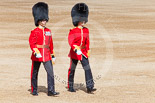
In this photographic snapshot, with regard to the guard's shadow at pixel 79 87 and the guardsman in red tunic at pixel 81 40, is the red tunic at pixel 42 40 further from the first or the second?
the guard's shadow at pixel 79 87

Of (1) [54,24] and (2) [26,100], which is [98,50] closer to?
(2) [26,100]

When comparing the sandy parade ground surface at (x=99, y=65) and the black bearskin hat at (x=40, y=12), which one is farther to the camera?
the sandy parade ground surface at (x=99, y=65)

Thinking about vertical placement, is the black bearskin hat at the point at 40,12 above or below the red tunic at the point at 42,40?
above

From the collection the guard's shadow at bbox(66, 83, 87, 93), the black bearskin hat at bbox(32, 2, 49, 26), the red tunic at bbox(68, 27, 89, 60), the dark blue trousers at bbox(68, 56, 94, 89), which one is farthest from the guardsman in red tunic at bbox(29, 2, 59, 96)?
the guard's shadow at bbox(66, 83, 87, 93)

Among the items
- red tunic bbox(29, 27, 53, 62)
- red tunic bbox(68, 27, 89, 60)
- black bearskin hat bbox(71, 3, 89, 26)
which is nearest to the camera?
red tunic bbox(29, 27, 53, 62)

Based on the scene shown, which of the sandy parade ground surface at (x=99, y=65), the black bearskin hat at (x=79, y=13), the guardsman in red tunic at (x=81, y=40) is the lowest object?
the sandy parade ground surface at (x=99, y=65)

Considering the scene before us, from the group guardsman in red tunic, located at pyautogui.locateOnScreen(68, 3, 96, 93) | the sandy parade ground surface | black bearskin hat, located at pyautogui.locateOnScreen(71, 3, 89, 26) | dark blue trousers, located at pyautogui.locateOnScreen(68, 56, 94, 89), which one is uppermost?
black bearskin hat, located at pyautogui.locateOnScreen(71, 3, 89, 26)

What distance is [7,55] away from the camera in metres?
16.4

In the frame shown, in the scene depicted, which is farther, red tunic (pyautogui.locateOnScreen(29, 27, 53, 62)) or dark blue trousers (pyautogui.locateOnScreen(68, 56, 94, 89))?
dark blue trousers (pyautogui.locateOnScreen(68, 56, 94, 89))

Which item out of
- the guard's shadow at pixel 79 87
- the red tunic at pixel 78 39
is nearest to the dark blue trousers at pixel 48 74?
the red tunic at pixel 78 39

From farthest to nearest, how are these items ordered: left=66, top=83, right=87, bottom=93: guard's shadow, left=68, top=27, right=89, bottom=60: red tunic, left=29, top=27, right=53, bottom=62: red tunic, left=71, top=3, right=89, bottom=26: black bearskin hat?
left=66, top=83, right=87, bottom=93: guard's shadow, left=71, top=3, right=89, bottom=26: black bearskin hat, left=68, top=27, right=89, bottom=60: red tunic, left=29, top=27, right=53, bottom=62: red tunic

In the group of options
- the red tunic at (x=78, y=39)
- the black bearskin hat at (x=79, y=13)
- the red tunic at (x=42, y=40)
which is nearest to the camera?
the red tunic at (x=42, y=40)

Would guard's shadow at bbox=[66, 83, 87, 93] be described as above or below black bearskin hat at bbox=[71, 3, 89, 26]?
below

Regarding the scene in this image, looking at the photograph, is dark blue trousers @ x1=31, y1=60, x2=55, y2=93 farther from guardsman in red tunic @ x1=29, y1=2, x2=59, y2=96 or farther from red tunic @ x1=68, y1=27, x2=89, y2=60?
red tunic @ x1=68, y1=27, x2=89, y2=60
